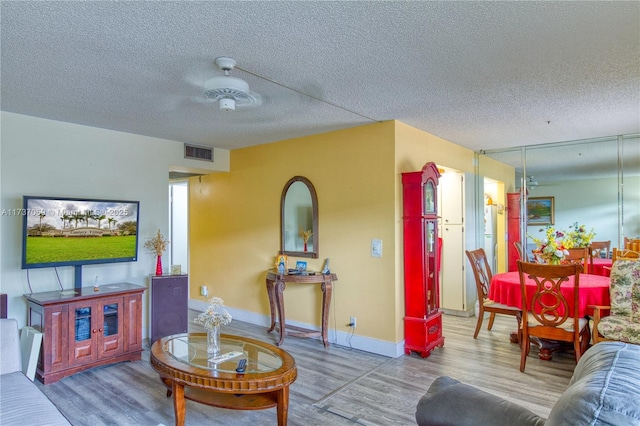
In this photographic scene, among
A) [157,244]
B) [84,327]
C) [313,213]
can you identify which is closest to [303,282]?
[313,213]

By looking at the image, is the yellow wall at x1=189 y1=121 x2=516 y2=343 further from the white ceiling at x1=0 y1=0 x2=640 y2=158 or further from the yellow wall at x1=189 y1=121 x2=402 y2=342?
the white ceiling at x1=0 y1=0 x2=640 y2=158

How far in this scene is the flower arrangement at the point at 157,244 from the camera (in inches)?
178

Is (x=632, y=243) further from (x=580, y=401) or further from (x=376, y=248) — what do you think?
(x=580, y=401)

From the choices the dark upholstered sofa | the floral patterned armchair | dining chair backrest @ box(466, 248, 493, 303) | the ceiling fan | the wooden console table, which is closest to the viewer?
the dark upholstered sofa

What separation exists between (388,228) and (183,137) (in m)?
2.74

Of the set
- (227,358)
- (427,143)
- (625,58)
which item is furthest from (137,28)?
(427,143)

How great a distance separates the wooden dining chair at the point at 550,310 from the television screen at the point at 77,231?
4024 millimetres

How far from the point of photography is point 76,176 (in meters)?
4.08

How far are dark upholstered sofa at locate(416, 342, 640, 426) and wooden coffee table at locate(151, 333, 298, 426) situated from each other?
3.38ft

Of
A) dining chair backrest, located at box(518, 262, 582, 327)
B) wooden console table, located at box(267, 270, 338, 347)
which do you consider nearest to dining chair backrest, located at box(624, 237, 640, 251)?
dining chair backrest, located at box(518, 262, 582, 327)

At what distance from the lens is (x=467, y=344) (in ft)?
14.2

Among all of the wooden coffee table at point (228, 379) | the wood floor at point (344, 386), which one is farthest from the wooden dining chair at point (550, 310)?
the wooden coffee table at point (228, 379)

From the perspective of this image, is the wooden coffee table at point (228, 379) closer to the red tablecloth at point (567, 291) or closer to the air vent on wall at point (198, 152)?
the red tablecloth at point (567, 291)

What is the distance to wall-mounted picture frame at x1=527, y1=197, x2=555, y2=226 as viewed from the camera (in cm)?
890
